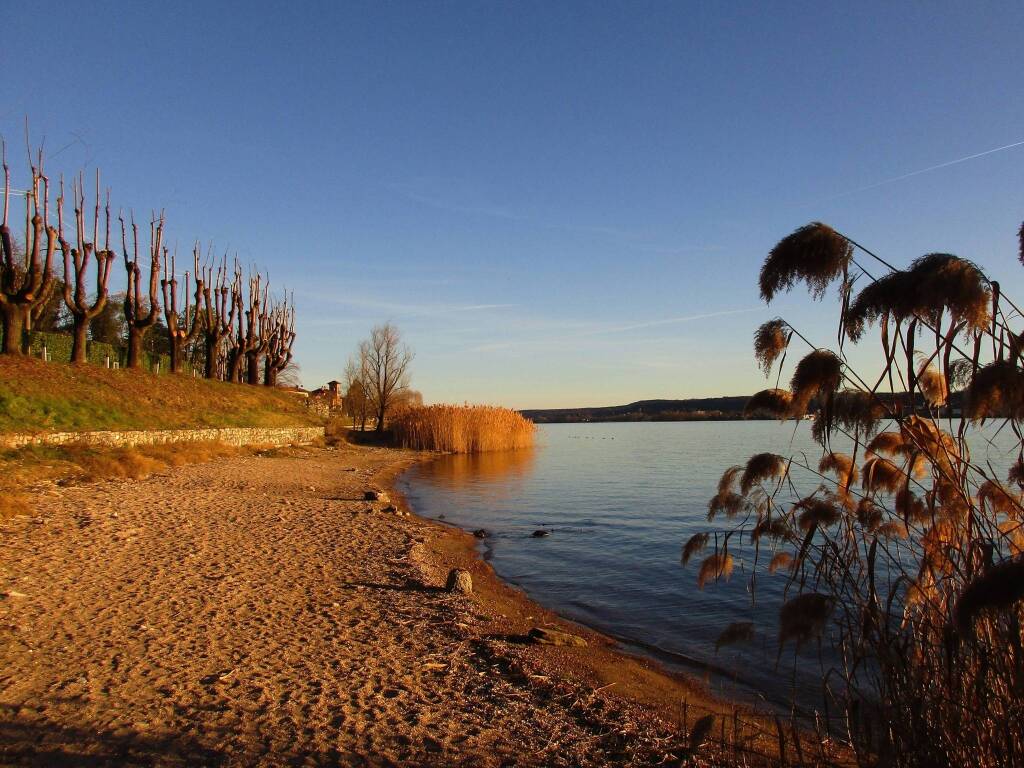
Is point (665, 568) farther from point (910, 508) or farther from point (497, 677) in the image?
point (910, 508)

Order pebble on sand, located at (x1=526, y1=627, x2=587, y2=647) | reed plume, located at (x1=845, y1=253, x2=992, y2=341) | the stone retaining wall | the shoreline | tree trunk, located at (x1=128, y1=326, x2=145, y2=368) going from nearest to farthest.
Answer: reed plume, located at (x1=845, y1=253, x2=992, y2=341) → the shoreline → pebble on sand, located at (x1=526, y1=627, x2=587, y2=647) → the stone retaining wall → tree trunk, located at (x1=128, y1=326, x2=145, y2=368)

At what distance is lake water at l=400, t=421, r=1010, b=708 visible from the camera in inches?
299

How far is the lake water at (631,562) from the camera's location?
24.9 ft

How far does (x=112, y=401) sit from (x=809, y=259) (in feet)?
85.4

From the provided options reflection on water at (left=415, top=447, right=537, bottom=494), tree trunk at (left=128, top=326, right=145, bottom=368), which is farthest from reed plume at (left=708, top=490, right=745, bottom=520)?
tree trunk at (left=128, top=326, right=145, bottom=368)

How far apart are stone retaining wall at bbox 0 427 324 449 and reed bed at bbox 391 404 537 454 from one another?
20.4ft

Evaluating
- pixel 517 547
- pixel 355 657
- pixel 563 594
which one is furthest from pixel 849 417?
pixel 517 547

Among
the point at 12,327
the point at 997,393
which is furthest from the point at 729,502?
the point at 12,327

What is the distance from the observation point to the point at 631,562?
1261 centimetres

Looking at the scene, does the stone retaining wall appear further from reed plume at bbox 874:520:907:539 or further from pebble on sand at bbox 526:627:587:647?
reed plume at bbox 874:520:907:539

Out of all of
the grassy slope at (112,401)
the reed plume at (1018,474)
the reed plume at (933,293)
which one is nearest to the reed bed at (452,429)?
the grassy slope at (112,401)

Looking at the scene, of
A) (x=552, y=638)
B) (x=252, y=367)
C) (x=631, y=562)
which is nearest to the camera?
(x=552, y=638)

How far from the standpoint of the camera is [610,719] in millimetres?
5254

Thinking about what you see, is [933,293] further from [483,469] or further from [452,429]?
[452,429]
